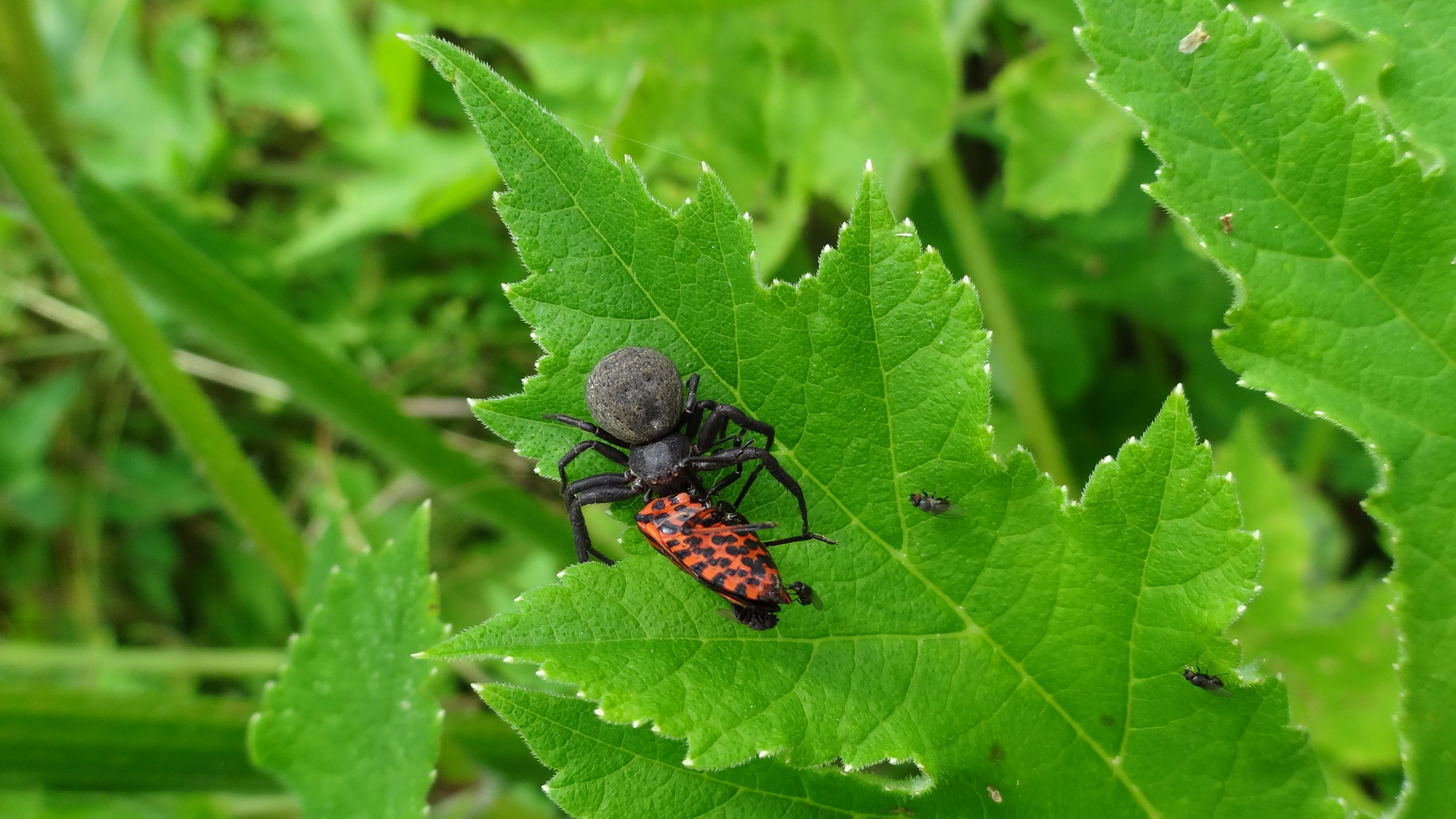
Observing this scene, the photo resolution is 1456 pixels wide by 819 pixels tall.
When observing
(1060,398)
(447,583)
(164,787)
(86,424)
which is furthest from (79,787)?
(1060,398)

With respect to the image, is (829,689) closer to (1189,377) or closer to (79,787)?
(79,787)

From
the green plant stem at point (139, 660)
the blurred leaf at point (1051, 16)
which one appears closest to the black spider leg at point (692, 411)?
the blurred leaf at point (1051, 16)

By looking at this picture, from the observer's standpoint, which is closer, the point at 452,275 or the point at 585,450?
the point at 585,450

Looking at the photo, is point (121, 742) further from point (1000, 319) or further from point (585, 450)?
point (1000, 319)

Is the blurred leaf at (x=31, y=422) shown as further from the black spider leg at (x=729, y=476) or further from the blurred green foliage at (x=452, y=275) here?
the black spider leg at (x=729, y=476)

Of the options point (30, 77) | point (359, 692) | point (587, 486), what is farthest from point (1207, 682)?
point (30, 77)

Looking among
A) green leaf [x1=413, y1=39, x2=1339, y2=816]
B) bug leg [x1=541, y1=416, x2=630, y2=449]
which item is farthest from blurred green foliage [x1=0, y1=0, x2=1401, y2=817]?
green leaf [x1=413, y1=39, x2=1339, y2=816]
